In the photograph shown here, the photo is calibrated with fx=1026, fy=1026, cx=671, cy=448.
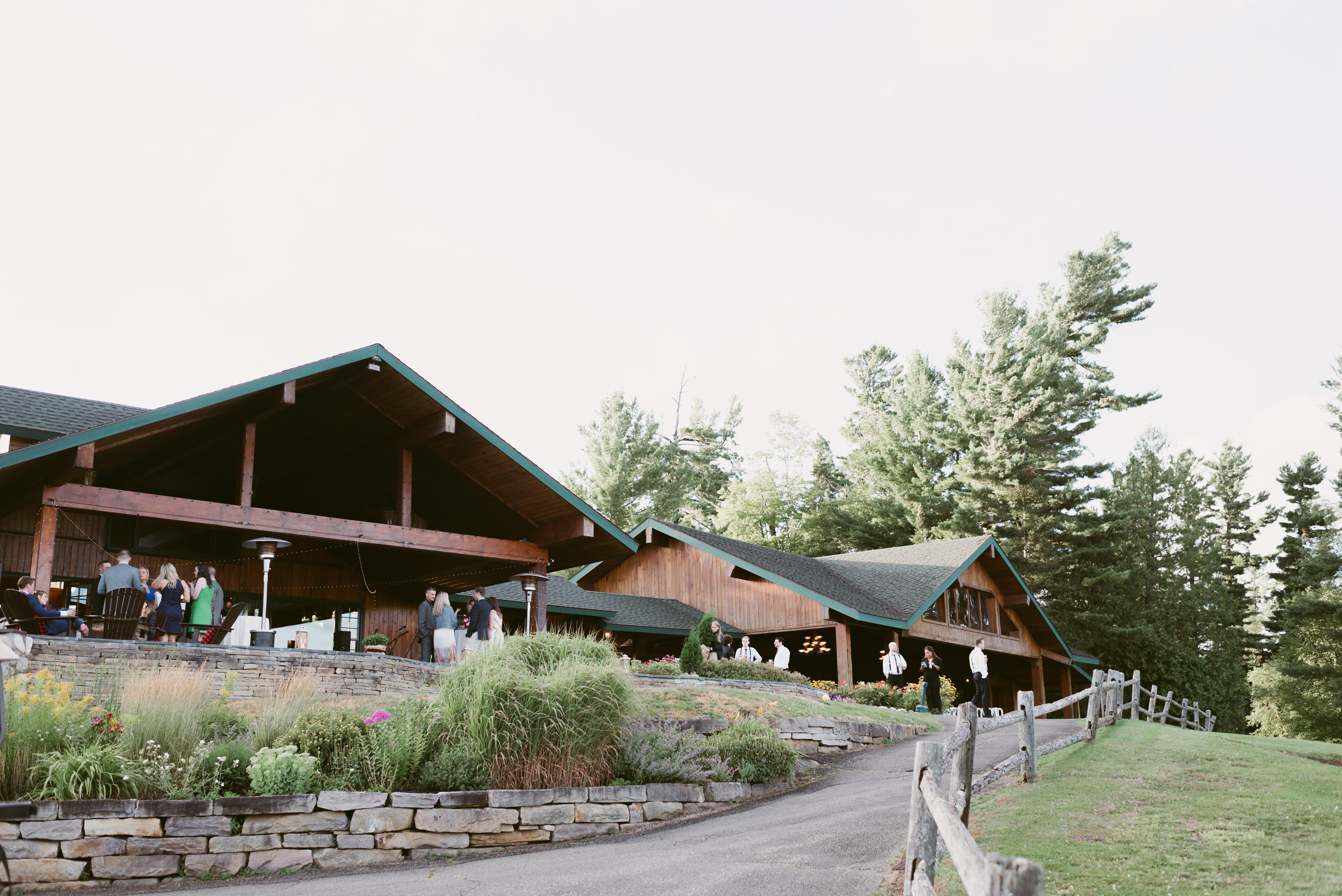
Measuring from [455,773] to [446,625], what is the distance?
6694mm

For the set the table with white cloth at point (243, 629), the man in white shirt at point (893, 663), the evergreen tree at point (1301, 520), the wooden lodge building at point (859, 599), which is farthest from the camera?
the evergreen tree at point (1301, 520)

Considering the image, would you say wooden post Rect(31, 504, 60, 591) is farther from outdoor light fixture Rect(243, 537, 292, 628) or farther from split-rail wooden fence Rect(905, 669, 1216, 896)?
split-rail wooden fence Rect(905, 669, 1216, 896)

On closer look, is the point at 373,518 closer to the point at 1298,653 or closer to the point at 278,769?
the point at 278,769

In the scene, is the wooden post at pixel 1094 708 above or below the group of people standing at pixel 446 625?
below

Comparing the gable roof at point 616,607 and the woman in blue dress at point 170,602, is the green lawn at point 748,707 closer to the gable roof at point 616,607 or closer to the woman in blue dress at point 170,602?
the woman in blue dress at point 170,602

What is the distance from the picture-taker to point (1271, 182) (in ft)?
53.2

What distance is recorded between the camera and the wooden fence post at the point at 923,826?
18.1ft

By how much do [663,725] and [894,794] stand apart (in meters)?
2.84

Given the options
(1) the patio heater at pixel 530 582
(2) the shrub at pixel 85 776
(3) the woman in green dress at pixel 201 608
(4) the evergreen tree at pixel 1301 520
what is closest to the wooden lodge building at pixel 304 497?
(1) the patio heater at pixel 530 582

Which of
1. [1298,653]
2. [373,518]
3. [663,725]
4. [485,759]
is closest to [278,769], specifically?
[485,759]

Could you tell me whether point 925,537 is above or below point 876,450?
below

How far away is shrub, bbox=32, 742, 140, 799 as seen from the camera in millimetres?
7414

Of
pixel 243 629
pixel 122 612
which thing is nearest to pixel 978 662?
pixel 243 629

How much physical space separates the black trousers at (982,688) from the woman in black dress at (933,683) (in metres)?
1.02
